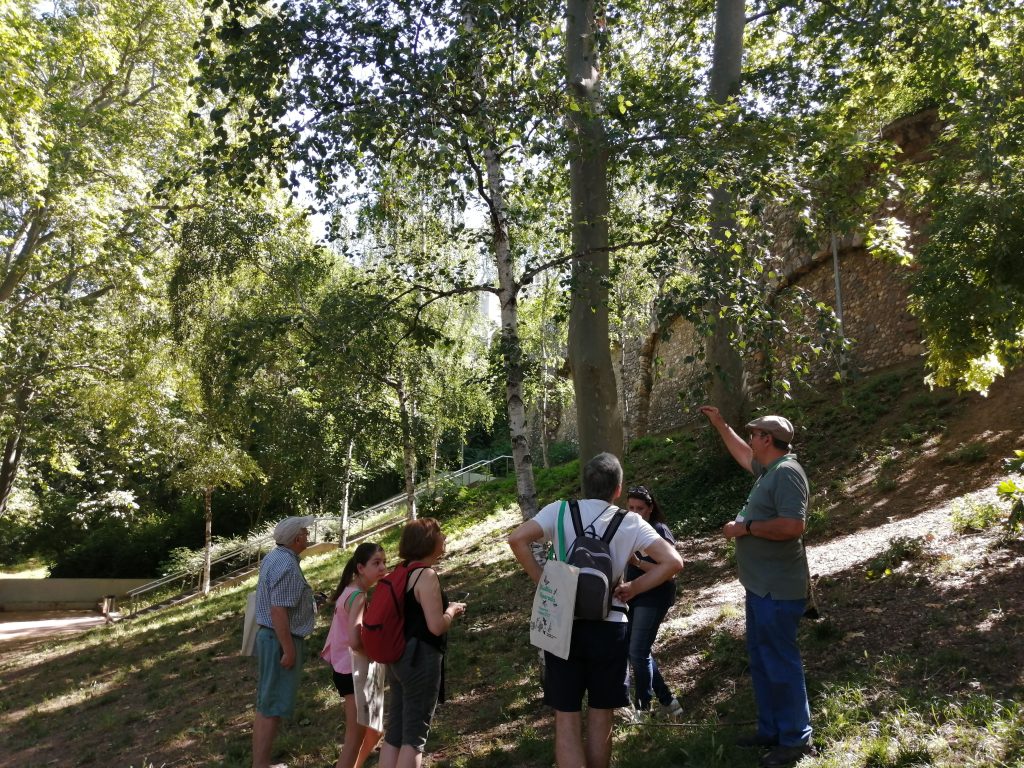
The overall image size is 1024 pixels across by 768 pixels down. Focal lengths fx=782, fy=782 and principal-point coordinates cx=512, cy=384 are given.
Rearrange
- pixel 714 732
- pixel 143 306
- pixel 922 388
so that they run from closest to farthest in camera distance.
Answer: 1. pixel 714 732
2. pixel 922 388
3. pixel 143 306

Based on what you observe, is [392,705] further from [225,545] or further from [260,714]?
[225,545]

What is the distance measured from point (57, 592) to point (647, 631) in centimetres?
2647

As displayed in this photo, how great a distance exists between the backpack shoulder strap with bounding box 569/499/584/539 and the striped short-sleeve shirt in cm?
196

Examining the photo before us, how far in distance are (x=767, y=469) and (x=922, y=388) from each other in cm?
1068

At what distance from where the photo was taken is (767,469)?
4.11m

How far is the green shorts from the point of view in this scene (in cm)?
473

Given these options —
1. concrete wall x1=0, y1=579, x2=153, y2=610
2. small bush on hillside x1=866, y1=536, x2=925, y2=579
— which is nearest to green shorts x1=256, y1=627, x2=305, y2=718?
small bush on hillside x1=866, y1=536, x2=925, y2=579

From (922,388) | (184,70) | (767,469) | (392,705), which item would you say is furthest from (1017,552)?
(184,70)

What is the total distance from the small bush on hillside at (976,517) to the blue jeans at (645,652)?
3.89m

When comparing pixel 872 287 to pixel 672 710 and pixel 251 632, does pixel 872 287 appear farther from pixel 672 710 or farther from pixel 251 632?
pixel 251 632

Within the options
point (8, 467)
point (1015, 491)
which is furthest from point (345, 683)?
point (8, 467)

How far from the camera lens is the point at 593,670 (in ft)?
11.5

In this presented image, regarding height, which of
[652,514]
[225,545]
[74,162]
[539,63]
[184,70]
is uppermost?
→ [184,70]

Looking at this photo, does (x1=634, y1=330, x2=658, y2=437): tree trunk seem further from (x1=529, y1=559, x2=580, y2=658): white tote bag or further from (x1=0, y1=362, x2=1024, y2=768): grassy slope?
(x1=529, y1=559, x2=580, y2=658): white tote bag
